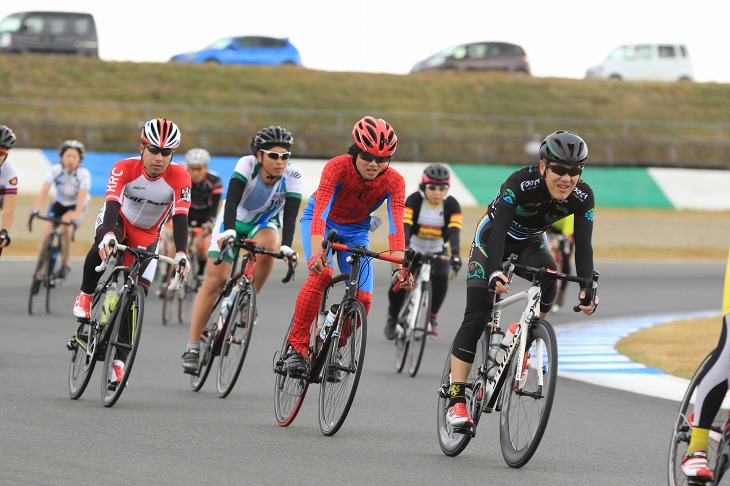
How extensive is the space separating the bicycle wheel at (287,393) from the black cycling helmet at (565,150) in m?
2.33

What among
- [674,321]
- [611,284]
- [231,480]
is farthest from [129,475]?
[611,284]

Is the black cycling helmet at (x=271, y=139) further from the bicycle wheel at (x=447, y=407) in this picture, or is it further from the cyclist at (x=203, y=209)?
the cyclist at (x=203, y=209)

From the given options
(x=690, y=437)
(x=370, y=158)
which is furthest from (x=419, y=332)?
(x=690, y=437)

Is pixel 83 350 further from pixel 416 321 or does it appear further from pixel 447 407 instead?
pixel 416 321

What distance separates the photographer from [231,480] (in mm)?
6723

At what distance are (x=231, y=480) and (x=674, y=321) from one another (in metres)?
12.9

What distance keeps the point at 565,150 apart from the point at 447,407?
5.36 feet

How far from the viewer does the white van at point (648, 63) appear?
51594 millimetres

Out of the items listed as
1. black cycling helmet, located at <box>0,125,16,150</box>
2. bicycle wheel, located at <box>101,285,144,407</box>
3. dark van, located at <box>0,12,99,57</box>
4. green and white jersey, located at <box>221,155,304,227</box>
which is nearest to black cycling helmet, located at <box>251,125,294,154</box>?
green and white jersey, located at <box>221,155,304,227</box>

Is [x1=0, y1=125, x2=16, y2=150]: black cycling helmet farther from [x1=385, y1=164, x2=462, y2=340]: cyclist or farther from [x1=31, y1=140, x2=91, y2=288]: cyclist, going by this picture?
[x1=31, y1=140, x2=91, y2=288]: cyclist

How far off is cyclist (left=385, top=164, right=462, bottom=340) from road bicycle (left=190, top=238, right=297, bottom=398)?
12.3 ft

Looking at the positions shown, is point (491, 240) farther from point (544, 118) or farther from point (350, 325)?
point (544, 118)

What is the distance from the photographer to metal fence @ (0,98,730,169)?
116 feet

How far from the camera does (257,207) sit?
1061 centimetres
